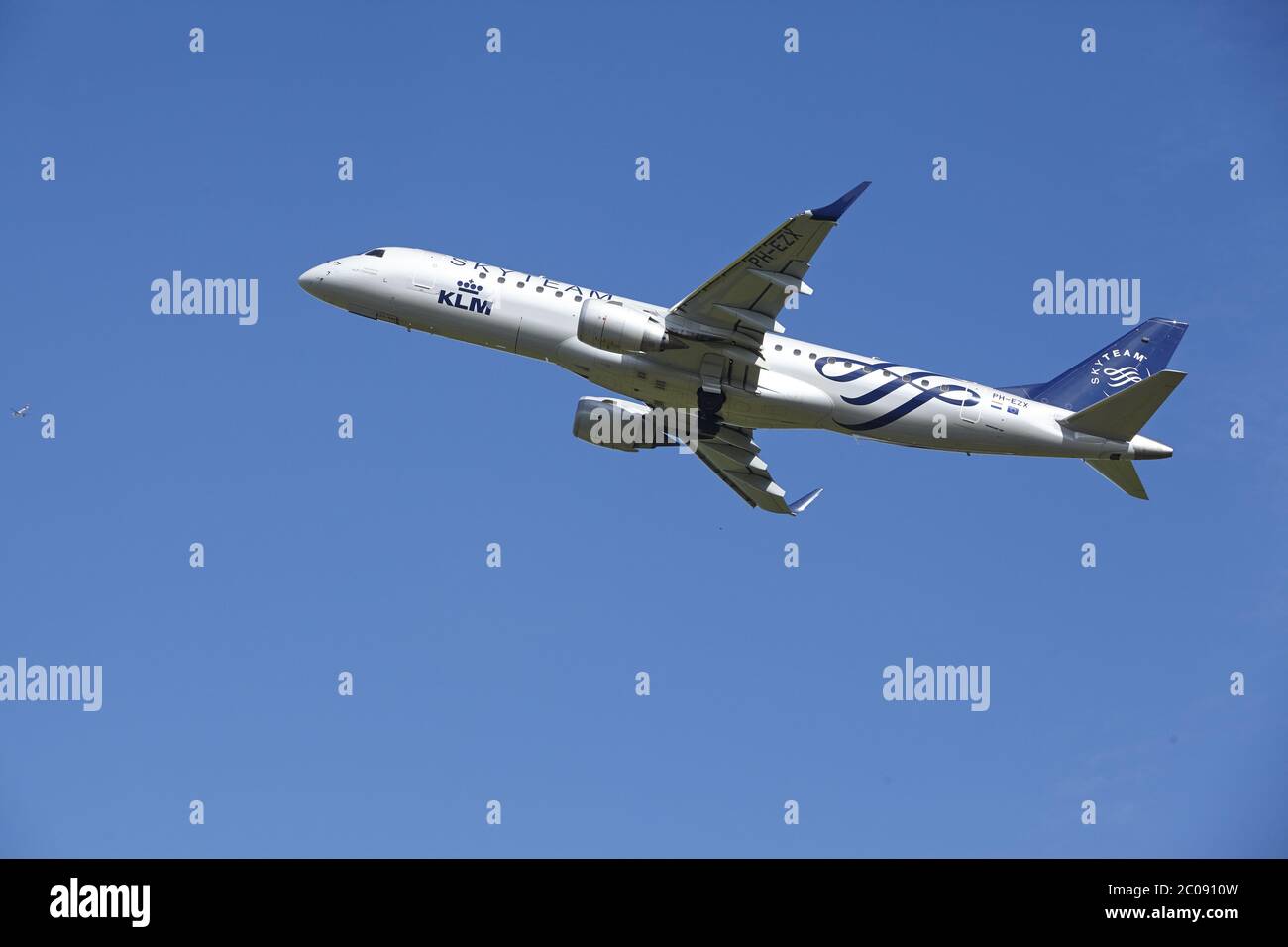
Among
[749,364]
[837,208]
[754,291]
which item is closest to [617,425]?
[749,364]

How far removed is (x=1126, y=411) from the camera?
162ft

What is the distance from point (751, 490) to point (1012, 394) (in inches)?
450

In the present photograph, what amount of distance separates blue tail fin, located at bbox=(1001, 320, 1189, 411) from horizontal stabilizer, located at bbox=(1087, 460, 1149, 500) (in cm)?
305

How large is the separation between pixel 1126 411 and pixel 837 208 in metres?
13.4

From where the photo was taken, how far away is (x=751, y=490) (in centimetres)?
5875

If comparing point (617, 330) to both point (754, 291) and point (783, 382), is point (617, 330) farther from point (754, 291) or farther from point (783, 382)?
point (783, 382)

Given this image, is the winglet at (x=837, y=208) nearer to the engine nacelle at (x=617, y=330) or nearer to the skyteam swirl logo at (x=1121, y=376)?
the engine nacelle at (x=617, y=330)

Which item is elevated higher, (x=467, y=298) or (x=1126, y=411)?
(x=467, y=298)

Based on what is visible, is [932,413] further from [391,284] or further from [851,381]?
[391,284]

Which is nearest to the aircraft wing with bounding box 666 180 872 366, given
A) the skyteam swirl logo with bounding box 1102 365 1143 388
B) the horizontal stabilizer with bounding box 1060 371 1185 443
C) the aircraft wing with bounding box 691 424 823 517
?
the aircraft wing with bounding box 691 424 823 517

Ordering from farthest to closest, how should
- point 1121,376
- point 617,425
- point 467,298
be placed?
1. point 617,425
2. point 1121,376
3. point 467,298

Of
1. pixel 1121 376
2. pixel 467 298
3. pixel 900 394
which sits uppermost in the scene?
pixel 467 298

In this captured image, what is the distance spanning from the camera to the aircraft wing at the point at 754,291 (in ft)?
149
